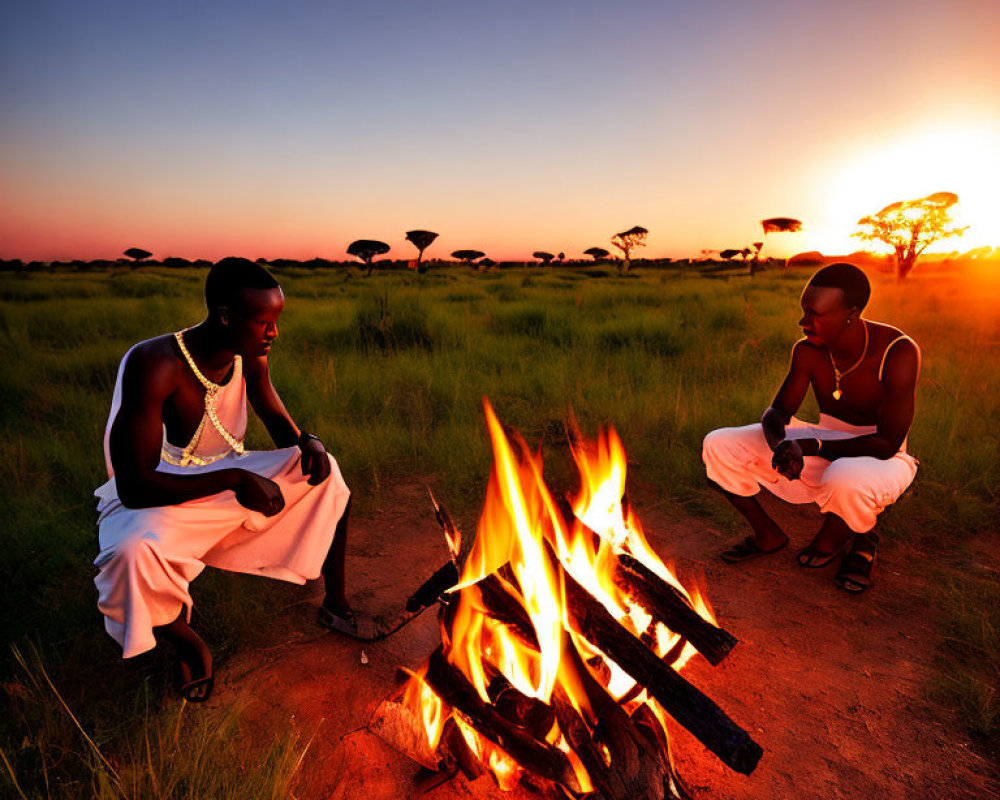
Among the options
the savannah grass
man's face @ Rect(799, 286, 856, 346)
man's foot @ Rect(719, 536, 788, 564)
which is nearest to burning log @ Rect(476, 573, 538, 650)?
the savannah grass

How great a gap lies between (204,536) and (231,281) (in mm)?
1004

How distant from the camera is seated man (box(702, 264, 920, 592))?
277 centimetres

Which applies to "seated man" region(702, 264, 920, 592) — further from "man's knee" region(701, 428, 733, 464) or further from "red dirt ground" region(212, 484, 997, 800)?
"red dirt ground" region(212, 484, 997, 800)

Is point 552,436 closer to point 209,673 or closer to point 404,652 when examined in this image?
point 404,652

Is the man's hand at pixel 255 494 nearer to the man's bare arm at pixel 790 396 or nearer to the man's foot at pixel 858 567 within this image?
the man's bare arm at pixel 790 396

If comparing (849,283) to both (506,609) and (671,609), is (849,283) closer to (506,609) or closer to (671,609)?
(671,609)

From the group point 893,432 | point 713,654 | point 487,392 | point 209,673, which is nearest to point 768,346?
→ point 487,392

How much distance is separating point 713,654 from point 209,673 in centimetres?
185

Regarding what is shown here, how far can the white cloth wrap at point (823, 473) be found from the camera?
2740 millimetres

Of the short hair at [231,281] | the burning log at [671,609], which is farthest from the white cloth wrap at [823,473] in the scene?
the short hair at [231,281]

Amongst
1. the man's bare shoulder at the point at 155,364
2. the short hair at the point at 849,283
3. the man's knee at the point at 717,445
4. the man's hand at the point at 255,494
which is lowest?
the man's knee at the point at 717,445

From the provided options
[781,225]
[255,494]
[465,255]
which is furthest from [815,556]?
[465,255]

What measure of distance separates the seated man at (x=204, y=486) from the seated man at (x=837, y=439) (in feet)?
7.40

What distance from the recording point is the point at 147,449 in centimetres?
193
